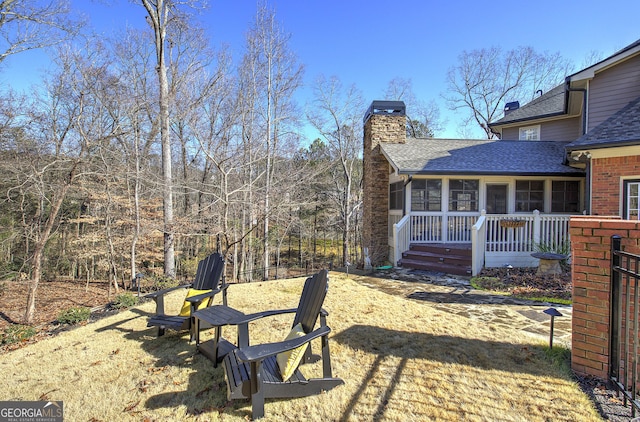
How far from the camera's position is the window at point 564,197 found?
9758mm

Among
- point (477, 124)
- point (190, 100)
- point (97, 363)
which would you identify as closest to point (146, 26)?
point (190, 100)

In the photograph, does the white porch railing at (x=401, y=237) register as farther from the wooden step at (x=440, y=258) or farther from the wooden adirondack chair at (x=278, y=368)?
the wooden adirondack chair at (x=278, y=368)

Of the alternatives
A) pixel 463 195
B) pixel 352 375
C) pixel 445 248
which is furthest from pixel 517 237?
pixel 352 375

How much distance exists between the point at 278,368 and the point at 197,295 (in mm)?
1604

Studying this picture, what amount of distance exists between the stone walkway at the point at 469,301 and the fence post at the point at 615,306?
0.84 meters

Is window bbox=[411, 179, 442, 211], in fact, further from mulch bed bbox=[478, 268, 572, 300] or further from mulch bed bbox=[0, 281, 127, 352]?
mulch bed bbox=[0, 281, 127, 352]

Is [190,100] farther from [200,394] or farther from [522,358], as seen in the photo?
[522,358]

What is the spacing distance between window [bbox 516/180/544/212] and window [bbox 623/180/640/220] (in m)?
3.08

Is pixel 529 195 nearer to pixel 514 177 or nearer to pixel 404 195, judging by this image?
pixel 514 177

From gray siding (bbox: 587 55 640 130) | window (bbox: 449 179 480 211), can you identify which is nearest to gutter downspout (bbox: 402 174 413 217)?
window (bbox: 449 179 480 211)

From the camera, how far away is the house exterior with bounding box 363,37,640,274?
22.7 ft

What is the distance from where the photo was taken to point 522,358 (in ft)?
10.3

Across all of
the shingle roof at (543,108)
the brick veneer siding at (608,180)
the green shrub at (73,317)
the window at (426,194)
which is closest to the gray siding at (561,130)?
the shingle roof at (543,108)

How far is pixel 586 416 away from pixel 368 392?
5.04ft
